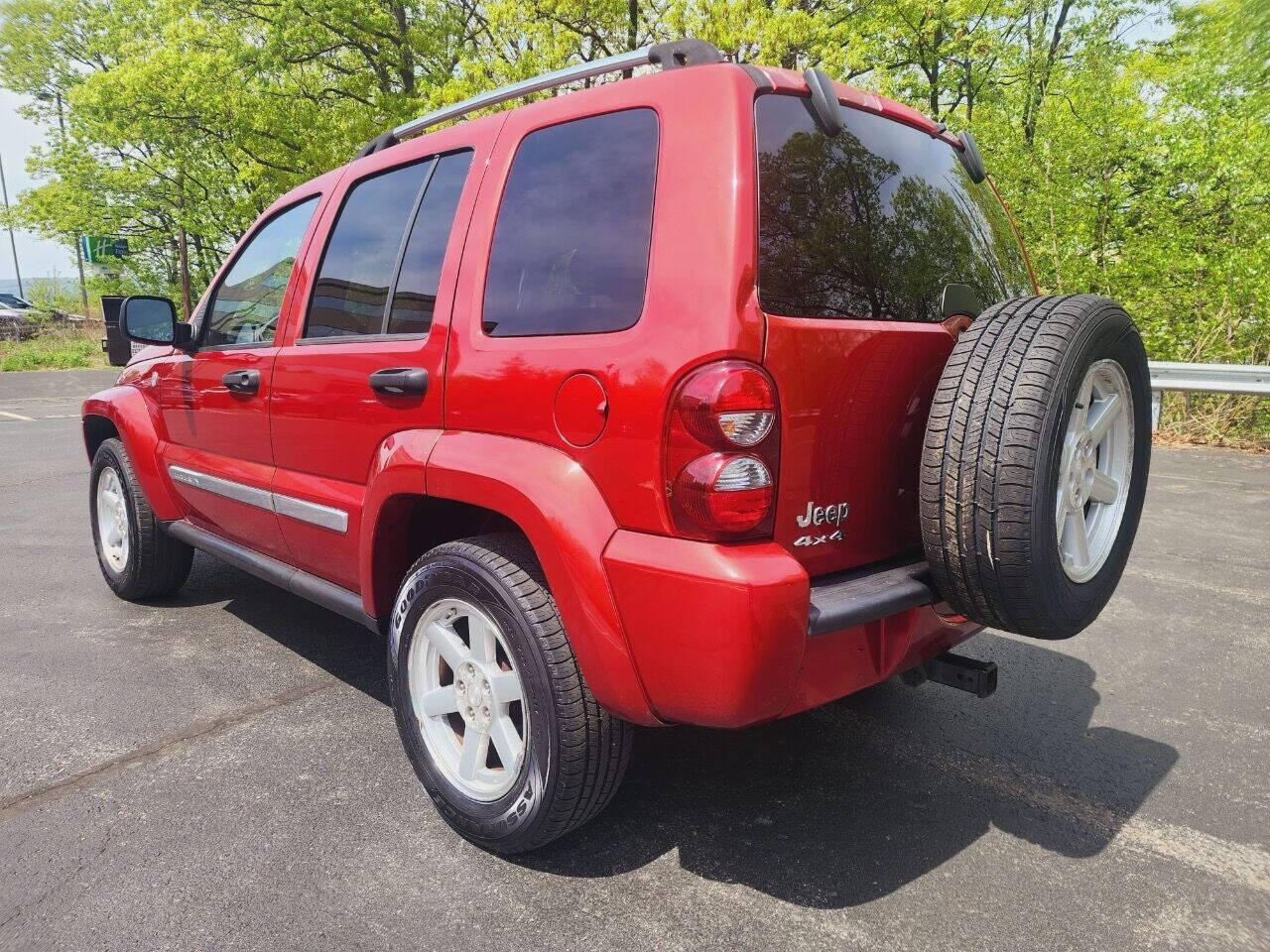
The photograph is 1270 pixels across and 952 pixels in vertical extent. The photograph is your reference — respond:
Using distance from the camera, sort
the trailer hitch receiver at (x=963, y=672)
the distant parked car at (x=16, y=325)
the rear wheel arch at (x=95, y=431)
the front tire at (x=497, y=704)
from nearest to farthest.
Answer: the front tire at (x=497, y=704) → the trailer hitch receiver at (x=963, y=672) → the rear wheel arch at (x=95, y=431) → the distant parked car at (x=16, y=325)

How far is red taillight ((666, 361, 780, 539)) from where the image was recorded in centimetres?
181

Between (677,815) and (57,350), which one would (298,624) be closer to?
(677,815)

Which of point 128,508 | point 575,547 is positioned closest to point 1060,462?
point 575,547

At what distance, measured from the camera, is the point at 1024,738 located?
2.94 meters

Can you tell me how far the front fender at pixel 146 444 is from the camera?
12.9ft

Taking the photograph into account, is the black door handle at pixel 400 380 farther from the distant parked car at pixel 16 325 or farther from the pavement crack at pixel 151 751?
the distant parked car at pixel 16 325

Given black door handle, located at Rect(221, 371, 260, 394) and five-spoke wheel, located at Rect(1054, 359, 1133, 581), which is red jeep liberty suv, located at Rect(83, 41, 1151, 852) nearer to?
five-spoke wheel, located at Rect(1054, 359, 1133, 581)

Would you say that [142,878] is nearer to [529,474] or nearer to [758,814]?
[529,474]

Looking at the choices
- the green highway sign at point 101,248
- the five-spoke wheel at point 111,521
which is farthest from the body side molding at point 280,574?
the green highway sign at point 101,248

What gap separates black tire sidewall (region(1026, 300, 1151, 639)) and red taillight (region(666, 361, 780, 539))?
63cm

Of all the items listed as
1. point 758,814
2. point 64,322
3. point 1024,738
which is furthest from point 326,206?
point 64,322

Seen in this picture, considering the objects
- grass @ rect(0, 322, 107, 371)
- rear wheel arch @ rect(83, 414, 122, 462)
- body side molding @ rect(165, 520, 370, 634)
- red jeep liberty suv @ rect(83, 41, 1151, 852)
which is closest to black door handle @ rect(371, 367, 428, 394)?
red jeep liberty suv @ rect(83, 41, 1151, 852)

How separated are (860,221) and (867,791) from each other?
5.40 feet

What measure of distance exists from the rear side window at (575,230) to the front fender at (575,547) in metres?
0.35
